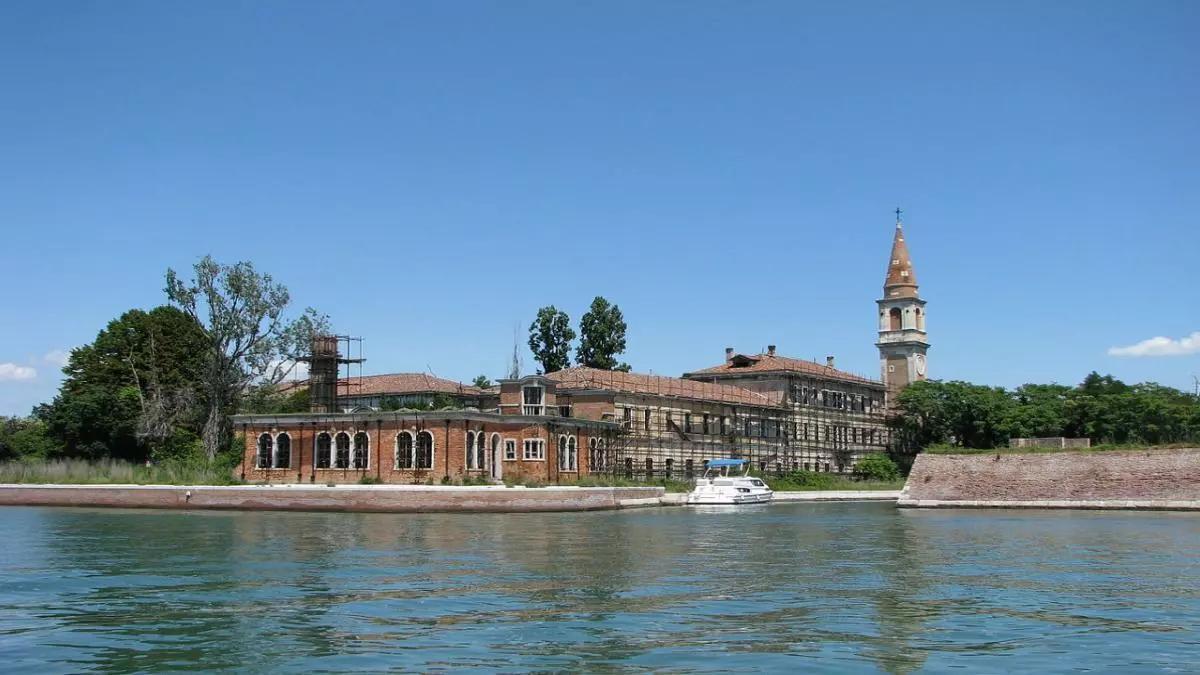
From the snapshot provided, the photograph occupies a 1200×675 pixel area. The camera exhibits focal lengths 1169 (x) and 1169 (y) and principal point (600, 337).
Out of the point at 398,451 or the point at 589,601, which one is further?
the point at 398,451

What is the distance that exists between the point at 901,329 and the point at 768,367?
49.7 ft

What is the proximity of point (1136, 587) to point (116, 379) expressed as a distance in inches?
2385

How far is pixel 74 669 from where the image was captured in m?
13.4

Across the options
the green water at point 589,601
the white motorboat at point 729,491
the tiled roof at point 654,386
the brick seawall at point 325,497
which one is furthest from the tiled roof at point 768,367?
the green water at point 589,601

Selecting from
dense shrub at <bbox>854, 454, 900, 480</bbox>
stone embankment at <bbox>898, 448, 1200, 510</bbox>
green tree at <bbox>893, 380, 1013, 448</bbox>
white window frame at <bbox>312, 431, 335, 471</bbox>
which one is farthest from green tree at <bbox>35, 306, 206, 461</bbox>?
green tree at <bbox>893, 380, 1013, 448</bbox>

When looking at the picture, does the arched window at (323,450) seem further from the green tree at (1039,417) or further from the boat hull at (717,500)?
the green tree at (1039,417)

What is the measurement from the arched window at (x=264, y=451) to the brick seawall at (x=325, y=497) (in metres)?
5.64

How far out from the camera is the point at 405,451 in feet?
171

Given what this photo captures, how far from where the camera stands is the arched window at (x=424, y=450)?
169ft

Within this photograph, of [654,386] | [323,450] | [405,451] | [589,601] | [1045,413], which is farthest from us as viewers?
[1045,413]

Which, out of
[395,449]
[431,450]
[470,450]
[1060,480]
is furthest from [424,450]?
[1060,480]

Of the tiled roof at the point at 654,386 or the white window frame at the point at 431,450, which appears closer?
the white window frame at the point at 431,450

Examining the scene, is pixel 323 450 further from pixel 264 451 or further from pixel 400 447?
pixel 400 447

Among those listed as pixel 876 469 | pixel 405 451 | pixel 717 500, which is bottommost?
pixel 717 500
